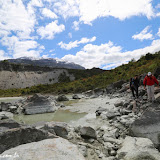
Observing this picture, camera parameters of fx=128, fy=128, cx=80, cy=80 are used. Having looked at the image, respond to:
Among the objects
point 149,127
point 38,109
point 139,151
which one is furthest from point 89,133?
point 38,109

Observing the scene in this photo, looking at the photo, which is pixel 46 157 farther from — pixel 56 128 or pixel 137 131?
pixel 137 131

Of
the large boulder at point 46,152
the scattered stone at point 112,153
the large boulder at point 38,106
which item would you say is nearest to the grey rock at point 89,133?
the scattered stone at point 112,153

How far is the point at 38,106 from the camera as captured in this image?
11125 millimetres

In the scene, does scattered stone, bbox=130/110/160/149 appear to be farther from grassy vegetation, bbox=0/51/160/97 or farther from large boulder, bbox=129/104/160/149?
grassy vegetation, bbox=0/51/160/97

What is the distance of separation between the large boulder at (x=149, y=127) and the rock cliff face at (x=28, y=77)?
68738mm

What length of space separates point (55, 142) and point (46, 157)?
76 cm

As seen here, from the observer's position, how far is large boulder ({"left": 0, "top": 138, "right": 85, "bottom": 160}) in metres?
2.72

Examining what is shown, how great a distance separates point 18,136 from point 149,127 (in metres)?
3.88

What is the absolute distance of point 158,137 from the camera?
377cm

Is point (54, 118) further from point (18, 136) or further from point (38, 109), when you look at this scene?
point (18, 136)

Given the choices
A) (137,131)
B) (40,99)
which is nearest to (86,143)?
(137,131)

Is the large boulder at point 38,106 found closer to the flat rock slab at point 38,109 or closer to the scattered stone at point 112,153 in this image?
the flat rock slab at point 38,109

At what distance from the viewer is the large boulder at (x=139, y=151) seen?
307 centimetres

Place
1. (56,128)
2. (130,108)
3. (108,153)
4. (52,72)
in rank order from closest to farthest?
(108,153)
(56,128)
(130,108)
(52,72)
